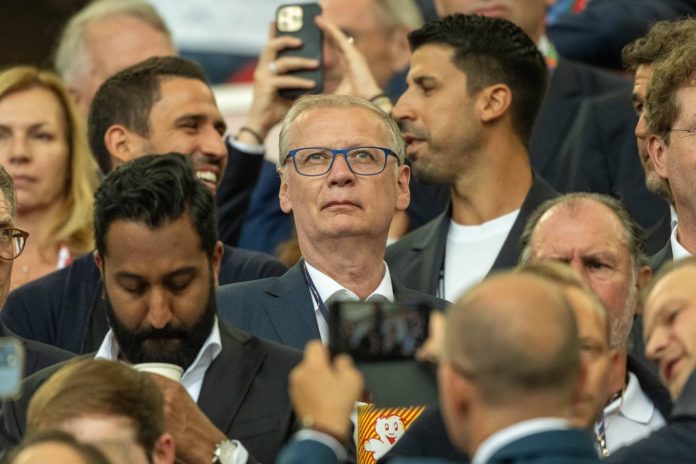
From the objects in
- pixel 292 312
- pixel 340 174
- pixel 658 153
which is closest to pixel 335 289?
pixel 292 312

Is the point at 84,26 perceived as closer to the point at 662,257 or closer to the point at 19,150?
the point at 19,150

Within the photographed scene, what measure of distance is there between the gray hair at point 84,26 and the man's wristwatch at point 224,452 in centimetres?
404

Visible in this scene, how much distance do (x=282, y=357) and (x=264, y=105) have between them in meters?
2.67

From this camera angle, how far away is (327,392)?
396cm

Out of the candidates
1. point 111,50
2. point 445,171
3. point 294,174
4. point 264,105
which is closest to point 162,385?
point 294,174

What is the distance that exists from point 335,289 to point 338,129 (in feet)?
1.78

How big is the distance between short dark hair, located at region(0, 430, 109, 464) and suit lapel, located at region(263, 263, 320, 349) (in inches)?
74.8

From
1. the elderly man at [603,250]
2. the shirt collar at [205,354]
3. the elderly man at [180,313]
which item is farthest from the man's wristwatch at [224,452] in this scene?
the elderly man at [603,250]

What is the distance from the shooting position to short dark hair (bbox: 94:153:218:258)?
17.6 ft

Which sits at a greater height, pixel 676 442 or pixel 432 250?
pixel 676 442

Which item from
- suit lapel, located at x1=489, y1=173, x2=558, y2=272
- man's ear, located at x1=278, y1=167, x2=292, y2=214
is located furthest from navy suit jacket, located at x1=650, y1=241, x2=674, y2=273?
man's ear, located at x1=278, y1=167, x2=292, y2=214

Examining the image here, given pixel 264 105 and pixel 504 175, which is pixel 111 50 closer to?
pixel 264 105

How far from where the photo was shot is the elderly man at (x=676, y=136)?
20.2ft

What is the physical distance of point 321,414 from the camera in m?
3.93
